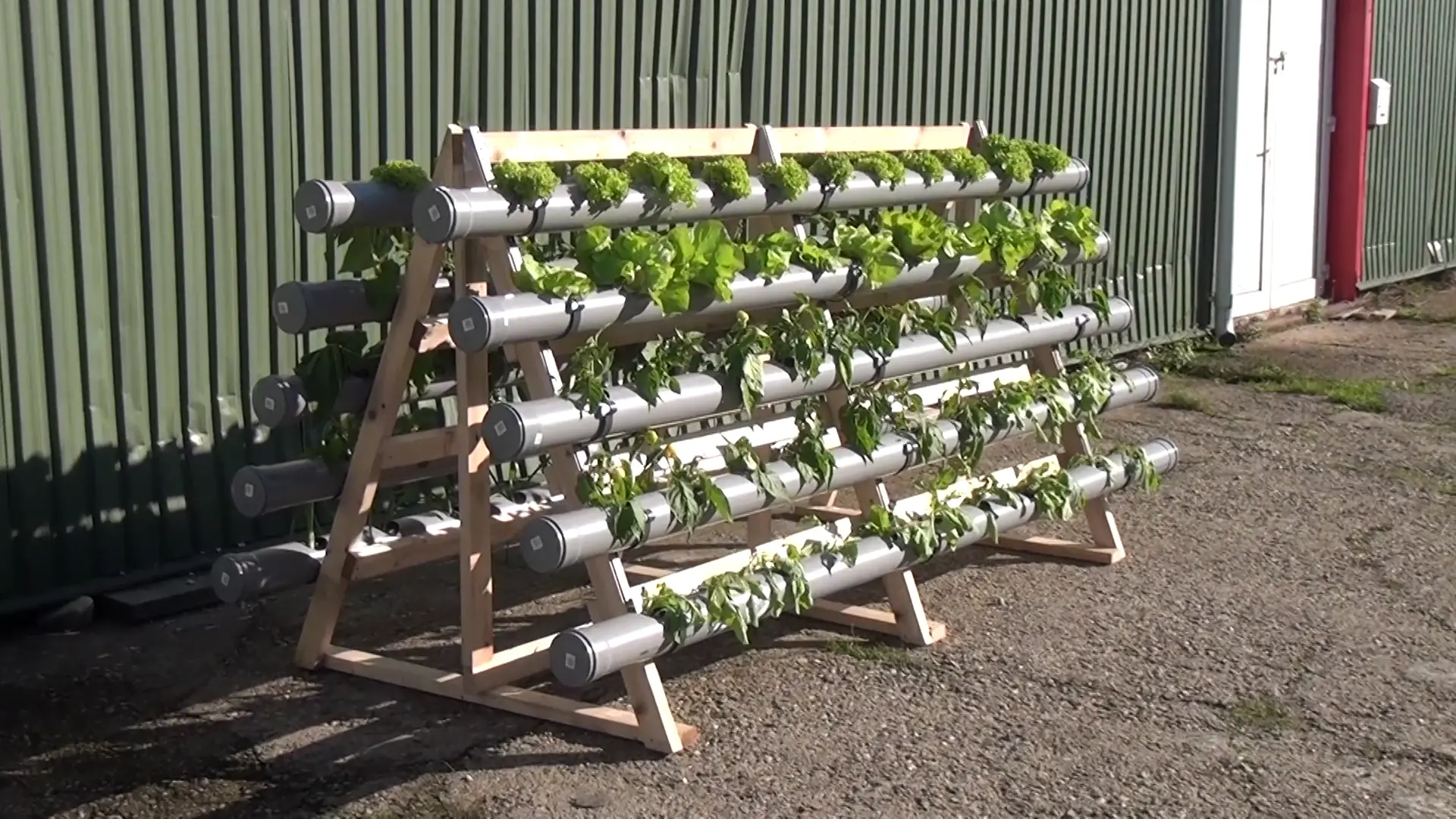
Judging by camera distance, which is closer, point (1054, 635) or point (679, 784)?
point (679, 784)

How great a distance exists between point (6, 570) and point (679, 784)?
7.87 feet

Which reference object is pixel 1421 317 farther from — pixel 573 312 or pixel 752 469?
pixel 573 312

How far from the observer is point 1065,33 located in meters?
9.64

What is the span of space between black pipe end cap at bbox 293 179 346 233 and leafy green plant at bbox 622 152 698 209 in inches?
30.8

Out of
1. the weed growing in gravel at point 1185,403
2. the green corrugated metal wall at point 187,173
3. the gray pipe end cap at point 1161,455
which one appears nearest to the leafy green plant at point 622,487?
the green corrugated metal wall at point 187,173

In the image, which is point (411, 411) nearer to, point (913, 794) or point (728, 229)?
point (728, 229)

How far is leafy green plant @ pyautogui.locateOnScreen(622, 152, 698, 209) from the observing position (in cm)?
471

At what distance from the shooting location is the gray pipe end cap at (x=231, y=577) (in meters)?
4.71

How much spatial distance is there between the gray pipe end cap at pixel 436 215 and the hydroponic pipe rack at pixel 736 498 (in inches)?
29.3

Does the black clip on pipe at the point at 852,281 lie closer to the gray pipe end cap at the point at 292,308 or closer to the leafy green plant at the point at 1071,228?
the leafy green plant at the point at 1071,228

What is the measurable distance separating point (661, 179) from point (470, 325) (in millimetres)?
790

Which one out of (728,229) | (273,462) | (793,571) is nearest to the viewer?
(793,571)

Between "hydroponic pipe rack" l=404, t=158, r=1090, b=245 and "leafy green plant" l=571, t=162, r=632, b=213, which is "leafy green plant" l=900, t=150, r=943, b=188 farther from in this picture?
"leafy green plant" l=571, t=162, r=632, b=213

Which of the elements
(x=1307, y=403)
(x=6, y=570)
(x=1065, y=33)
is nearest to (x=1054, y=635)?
(x=6, y=570)
